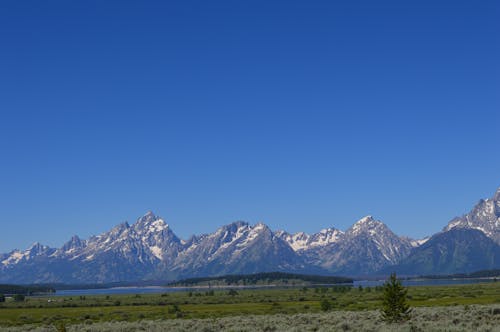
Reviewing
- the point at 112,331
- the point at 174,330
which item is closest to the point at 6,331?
the point at 112,331

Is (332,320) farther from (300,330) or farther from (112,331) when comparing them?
(112,331)

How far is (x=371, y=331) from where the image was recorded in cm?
4712

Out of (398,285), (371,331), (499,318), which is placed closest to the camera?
(371,331)

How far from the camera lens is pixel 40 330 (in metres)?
67.9

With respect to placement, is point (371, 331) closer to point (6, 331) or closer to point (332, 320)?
point (332, 320)

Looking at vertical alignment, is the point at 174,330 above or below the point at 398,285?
below

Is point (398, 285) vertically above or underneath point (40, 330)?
above

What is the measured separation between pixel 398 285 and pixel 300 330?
423 inches

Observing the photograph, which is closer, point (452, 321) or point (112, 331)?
point (452, 321)

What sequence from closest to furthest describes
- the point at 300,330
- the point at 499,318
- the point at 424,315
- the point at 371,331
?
the point at 371,331 → the point at 300,330 → the point at 499,318 → the point at 424,315

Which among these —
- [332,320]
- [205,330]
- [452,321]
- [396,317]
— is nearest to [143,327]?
[205,330]

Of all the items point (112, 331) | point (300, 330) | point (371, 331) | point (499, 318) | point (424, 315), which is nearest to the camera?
point (371, 331)

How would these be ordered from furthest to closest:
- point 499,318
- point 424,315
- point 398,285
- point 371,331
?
point 424,315 → point 499,318 → point 398,285 → point 371,331

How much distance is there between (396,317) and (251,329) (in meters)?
14.0
